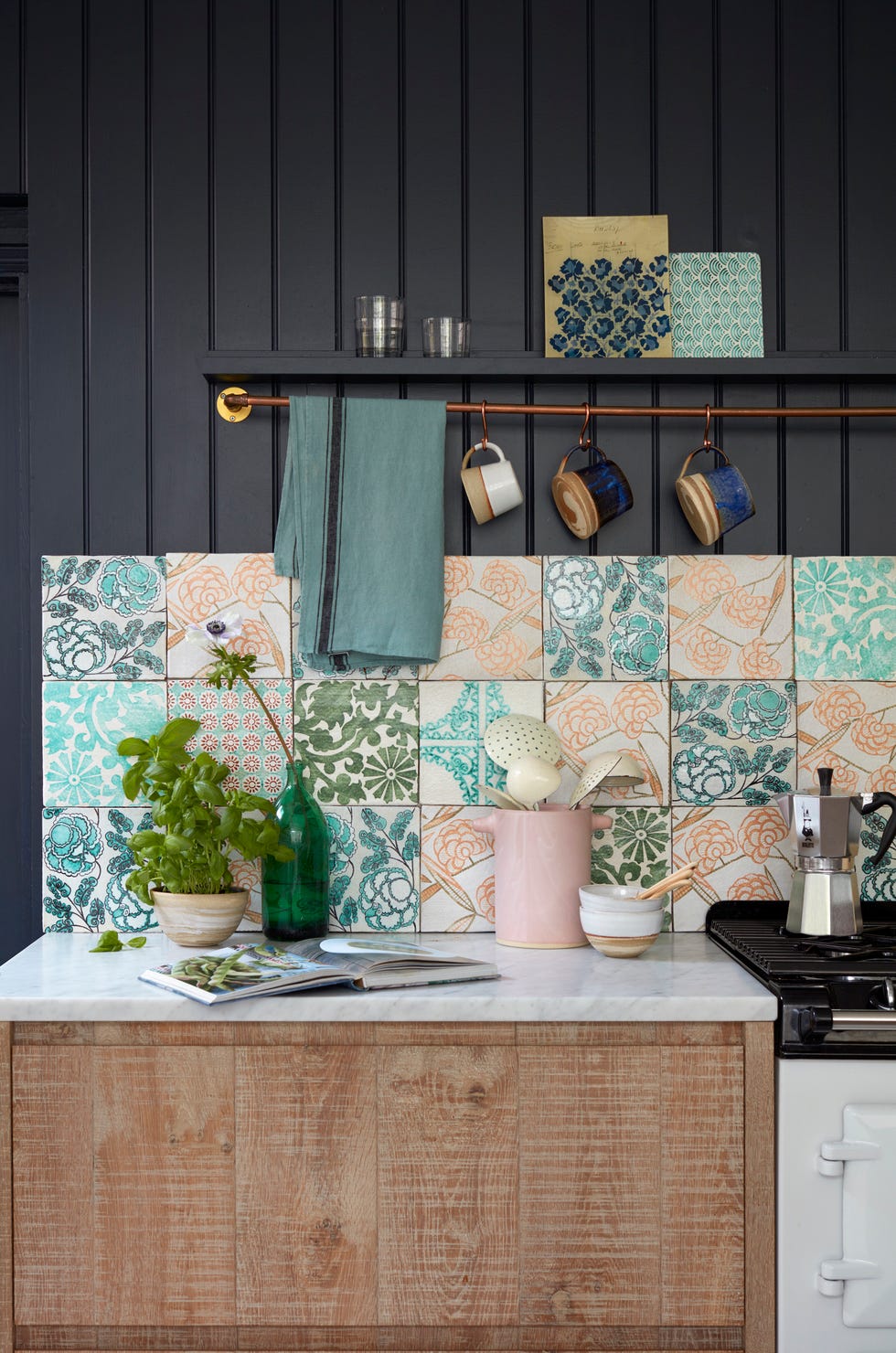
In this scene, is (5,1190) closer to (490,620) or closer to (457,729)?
(457,729)

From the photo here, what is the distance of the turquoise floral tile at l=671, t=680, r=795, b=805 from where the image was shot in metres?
2.27

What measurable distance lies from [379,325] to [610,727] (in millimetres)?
869

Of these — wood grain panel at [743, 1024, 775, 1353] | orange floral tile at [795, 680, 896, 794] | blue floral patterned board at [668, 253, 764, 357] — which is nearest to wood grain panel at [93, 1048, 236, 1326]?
wood grain panel at [743, 1024, 775, 1353]

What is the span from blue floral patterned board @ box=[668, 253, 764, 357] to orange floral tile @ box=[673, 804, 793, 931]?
880mm

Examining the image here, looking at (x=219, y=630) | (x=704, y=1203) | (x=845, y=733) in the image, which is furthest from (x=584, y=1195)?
(x=219, y=630)

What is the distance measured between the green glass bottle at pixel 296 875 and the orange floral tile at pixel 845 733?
936 millimetres

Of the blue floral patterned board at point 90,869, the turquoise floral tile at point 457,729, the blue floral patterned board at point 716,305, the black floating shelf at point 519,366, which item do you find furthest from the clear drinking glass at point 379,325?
the blue floral patterned board at point 90,869

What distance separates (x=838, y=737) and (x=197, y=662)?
124 cm

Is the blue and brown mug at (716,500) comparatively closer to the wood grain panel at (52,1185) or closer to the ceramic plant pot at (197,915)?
the ceramic plant pot at (197,915)

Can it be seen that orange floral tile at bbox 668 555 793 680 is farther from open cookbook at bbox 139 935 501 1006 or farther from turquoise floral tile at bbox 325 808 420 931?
open cookbook at bbox 139 935 501 1006

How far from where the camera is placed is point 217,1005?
1727mm

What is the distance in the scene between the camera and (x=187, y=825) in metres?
2.03

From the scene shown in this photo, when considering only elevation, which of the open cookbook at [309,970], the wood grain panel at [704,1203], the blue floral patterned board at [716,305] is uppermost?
the blue floral patterned board at [716,305]

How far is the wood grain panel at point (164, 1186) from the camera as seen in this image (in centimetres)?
173
